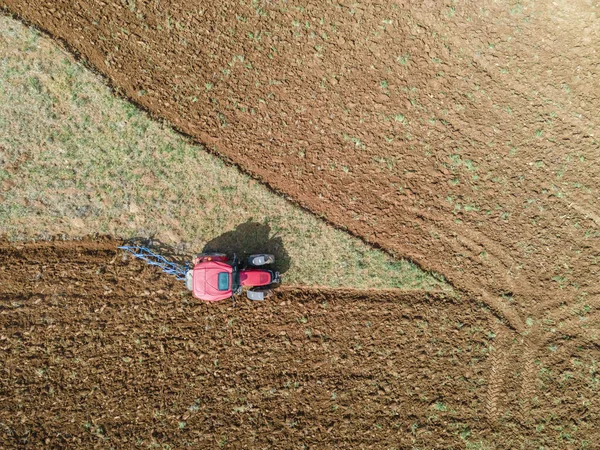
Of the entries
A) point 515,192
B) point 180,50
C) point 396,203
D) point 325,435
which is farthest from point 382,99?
point 325,435

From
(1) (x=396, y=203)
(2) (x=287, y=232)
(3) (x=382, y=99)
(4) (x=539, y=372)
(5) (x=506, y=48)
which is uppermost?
(5) (x=506, y=48)

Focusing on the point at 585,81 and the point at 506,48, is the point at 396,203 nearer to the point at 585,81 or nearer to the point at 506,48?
the point at 506,48

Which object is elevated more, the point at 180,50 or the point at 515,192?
the point at 180,50

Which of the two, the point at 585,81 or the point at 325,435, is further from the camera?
the point at 585,81

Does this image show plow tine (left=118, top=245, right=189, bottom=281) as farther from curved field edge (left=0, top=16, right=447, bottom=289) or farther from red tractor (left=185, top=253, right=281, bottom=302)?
red tractor (left=185, top=253, right=281, bottom=302)

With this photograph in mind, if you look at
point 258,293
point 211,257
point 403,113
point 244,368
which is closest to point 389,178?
point 403,113

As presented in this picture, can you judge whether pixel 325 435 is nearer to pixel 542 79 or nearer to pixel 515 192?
pixel 515 192
